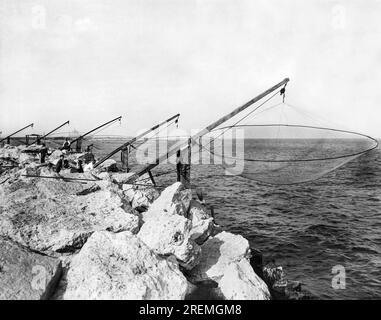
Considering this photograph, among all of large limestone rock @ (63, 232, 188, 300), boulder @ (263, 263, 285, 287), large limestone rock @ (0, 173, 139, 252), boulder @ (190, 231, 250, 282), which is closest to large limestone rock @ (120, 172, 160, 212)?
large limestone rock @ (0, 173, 139, 252)

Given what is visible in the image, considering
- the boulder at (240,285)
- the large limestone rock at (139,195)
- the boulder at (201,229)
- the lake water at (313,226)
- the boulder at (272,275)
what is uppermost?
the large limestone rock at (139,195)

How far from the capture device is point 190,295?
7367 millimetres

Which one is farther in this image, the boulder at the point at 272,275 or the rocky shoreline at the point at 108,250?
the boulder at the point at 272,275

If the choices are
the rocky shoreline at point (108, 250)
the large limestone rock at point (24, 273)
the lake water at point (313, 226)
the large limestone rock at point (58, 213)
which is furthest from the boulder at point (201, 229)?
the lake water at point (313, 226)

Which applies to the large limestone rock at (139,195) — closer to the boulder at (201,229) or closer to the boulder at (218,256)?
the boulder at (201,229)

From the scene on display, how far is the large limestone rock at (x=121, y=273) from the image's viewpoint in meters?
6.26

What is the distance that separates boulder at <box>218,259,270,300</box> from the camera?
7617 millimetres

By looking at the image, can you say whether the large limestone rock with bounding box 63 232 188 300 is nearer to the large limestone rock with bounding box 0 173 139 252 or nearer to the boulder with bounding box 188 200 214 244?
the large limestone rock with bounding box 0 173 139 252

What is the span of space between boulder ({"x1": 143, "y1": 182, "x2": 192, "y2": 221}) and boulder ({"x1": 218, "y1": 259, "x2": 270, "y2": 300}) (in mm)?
2768

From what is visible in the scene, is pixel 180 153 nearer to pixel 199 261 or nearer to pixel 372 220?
pixel 199 261

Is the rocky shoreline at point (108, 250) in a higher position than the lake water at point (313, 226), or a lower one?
higher

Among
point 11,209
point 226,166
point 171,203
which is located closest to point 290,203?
point 226,166

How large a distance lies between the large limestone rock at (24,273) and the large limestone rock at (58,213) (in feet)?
3.89

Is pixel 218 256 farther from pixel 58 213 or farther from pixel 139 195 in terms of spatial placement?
pixel 58 213
